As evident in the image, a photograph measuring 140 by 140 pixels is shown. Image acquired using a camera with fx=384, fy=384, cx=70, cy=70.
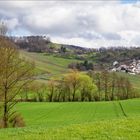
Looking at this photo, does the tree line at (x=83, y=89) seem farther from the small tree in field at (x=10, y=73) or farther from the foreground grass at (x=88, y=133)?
the foreground grass at (x=88, y=133)

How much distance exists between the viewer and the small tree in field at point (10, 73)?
129 feet

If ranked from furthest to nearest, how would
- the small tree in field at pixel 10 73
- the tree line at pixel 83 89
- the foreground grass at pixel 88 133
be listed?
1. the tree line at pixel 83 89
2. the small tree in field at pixel 10 73
3. the foreground grass at pixel 88 133

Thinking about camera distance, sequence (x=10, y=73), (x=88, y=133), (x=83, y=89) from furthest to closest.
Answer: (x=83, y=89) < (x=10, y=73) < (x=88, y=133)

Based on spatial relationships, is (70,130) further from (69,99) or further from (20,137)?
(69,99)

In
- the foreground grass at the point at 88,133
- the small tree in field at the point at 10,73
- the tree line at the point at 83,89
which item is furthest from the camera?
the tree line at the point at 83,89

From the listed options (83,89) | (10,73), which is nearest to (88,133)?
(10,73)

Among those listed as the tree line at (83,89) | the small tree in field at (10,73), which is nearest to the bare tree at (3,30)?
the small tree in field at (10,73)

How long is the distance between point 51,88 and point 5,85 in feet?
298

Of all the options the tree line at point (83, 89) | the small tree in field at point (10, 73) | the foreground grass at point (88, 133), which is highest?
the small tree in field at point (10, 73)

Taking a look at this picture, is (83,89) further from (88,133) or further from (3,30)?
(88,133)

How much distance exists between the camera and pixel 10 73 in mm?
40312

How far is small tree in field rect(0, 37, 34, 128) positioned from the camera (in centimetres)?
3944

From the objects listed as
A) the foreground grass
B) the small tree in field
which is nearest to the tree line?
the small tree in field

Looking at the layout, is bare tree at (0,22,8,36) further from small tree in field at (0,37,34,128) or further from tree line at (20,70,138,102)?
tree line at (20,70,138,102)
